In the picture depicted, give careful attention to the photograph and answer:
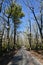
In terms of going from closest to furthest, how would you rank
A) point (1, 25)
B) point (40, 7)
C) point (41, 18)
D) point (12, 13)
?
point (40, 7) → point (12, 13) → point (1, 25) → point (41, 18)

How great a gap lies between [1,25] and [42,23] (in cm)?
1344

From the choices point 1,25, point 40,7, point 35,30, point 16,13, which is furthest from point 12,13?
point 35,30

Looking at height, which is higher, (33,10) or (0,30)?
(33,10)

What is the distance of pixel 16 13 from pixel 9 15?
1.85 meters

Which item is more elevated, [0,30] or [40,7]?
[40,7]

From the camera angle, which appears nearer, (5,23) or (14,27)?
(5,23)

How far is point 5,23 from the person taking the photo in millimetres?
44812

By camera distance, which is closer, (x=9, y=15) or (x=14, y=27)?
(x=9, y=15)

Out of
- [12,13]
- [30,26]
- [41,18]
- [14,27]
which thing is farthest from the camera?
[30,26]

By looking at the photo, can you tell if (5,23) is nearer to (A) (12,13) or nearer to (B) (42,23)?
(A) (12,13)

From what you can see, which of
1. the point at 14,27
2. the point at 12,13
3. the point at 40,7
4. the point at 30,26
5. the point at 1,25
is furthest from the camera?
the point at 30,26

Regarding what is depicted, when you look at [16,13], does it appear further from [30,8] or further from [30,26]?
[30,26]

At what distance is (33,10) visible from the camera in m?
34.5

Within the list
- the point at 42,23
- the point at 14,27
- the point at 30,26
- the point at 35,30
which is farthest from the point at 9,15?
the point at 35,30
